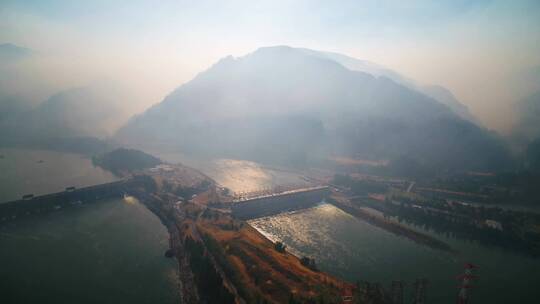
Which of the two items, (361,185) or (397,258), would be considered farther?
(361,185)

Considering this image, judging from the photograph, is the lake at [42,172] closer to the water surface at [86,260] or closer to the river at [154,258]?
the river at [154,258]

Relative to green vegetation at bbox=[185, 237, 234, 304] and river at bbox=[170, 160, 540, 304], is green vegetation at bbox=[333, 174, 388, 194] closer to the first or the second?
river at bbox=[170, 160, 540, 304]

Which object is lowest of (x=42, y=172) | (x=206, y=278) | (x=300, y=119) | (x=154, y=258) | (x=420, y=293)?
(x=42, y=172)

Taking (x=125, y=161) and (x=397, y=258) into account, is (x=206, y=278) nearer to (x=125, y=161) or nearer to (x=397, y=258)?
(x=397, y=258)

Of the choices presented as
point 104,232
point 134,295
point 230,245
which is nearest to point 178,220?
point 104,232

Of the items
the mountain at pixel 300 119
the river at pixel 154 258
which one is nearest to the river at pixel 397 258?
the river at pixel 154 258

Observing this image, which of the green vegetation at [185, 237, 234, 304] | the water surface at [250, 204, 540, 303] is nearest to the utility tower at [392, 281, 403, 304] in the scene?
the water surface at [250, 204, 540, 303]

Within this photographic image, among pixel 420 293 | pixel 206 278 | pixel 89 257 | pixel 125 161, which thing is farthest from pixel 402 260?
pixel 125 161
